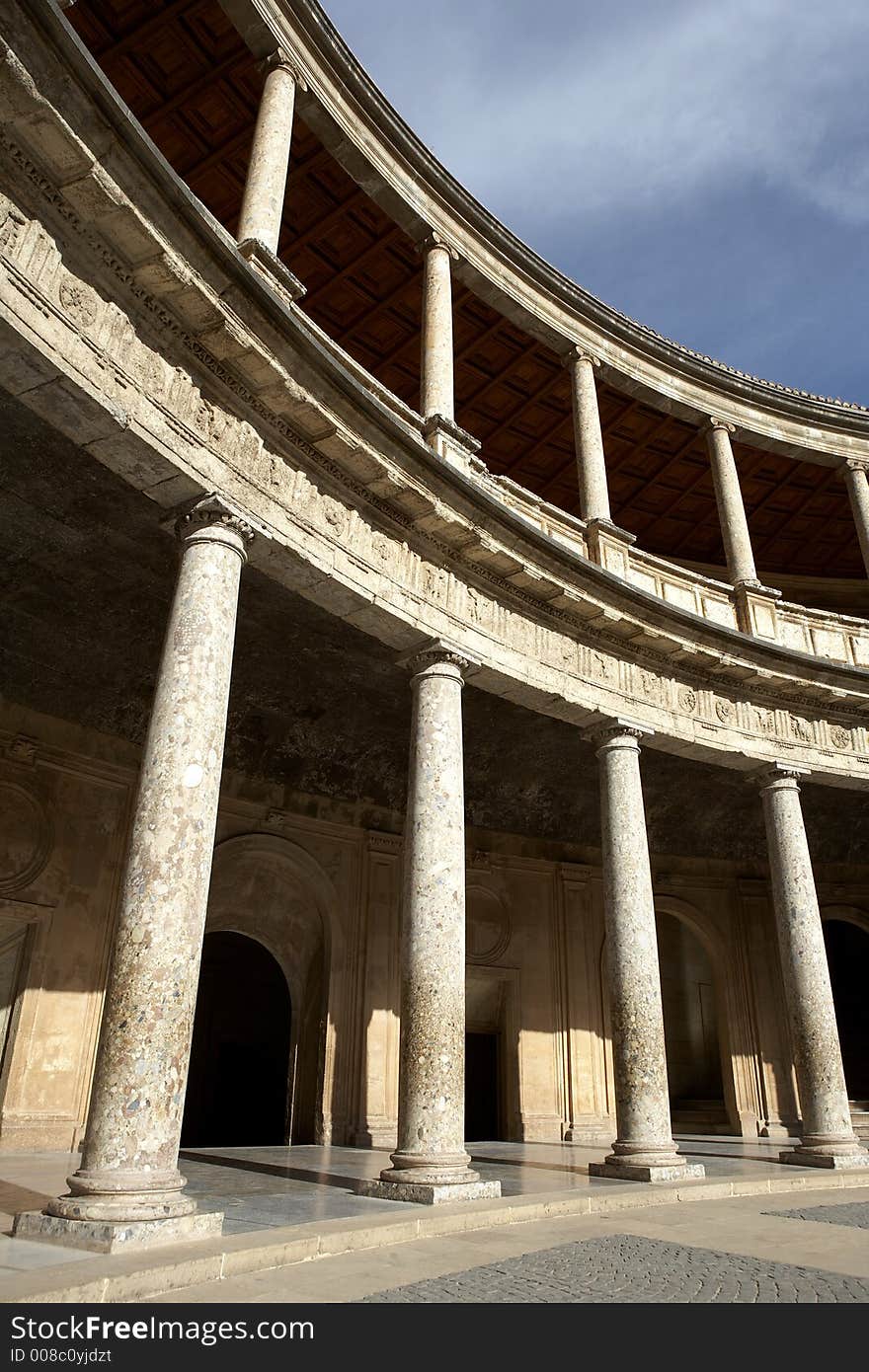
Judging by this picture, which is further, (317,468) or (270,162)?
(270,162)

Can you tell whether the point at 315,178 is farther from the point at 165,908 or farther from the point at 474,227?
the point at 165,908

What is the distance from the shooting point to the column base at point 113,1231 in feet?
14.4

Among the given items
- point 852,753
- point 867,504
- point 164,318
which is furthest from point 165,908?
point 867,504

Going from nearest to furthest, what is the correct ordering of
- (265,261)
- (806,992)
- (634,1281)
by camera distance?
(634,1281) < (265,261) < (806,992)

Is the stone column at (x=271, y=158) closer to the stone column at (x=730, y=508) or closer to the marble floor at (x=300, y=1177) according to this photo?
the stone column at (x=730, y=508)

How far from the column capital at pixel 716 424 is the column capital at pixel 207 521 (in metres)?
9.62

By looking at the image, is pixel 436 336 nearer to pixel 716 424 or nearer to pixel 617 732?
pixel 617 732

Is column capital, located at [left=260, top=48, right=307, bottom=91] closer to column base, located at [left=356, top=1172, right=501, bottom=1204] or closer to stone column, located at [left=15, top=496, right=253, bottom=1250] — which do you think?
stone column, located at [left=15, top=496, right=253, bottom=1250]

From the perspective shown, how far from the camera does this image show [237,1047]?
14.8 metres

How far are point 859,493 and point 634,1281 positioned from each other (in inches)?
513

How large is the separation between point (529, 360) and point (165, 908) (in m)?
11.5

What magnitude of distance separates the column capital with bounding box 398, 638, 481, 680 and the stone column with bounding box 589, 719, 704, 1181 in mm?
2342

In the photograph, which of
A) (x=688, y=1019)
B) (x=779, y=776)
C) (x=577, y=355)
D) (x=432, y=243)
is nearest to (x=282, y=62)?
(x=432, y=243)
